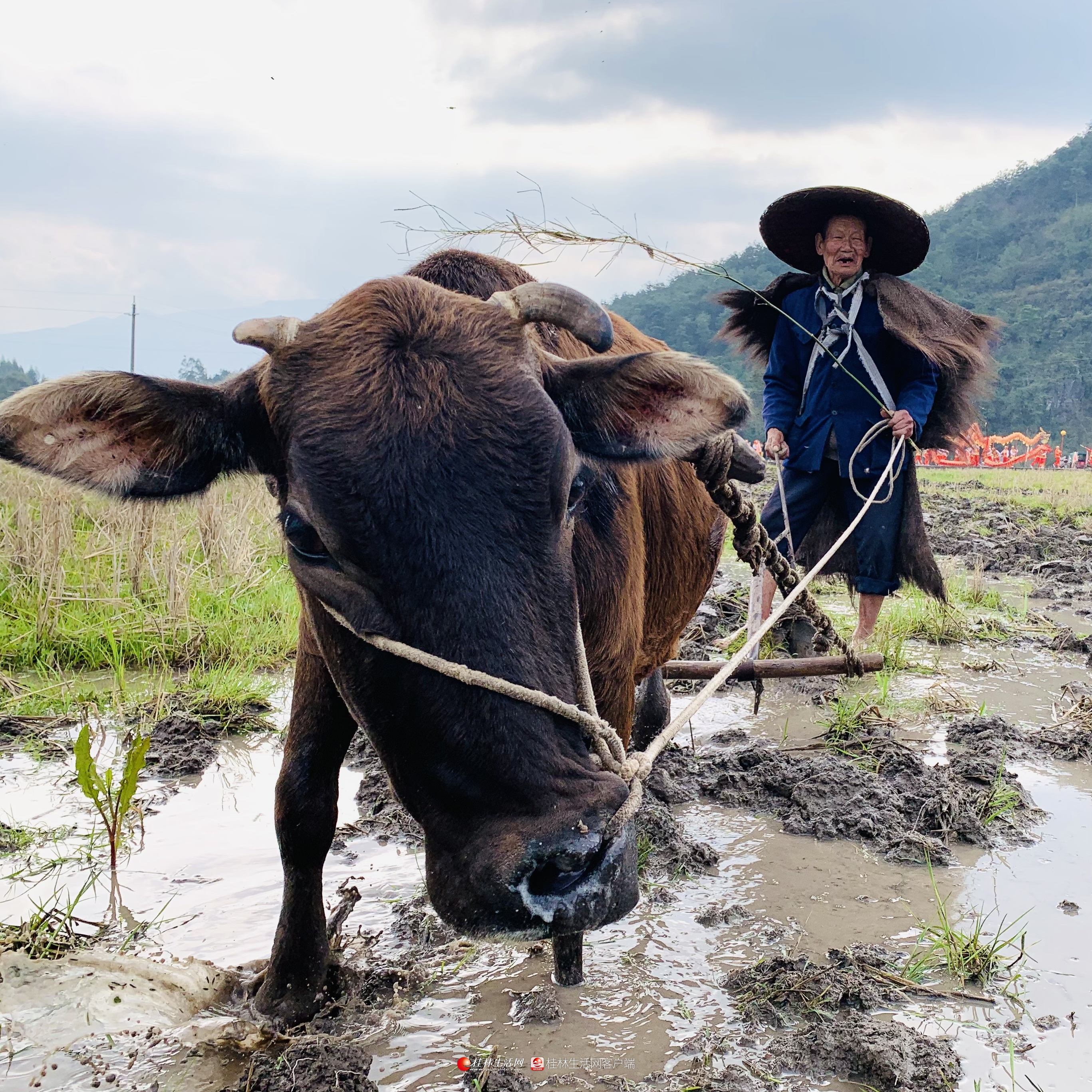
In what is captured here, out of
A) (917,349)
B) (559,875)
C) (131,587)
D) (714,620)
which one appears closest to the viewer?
(559,875)

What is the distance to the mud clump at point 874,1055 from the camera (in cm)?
229

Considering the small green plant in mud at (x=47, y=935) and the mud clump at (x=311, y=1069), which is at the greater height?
the small green plant in mud at (x=47, y=935)

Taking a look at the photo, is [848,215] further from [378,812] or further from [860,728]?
[378,812]

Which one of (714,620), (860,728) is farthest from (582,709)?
(714,620)

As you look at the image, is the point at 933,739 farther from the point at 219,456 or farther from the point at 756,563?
the point at 219,456

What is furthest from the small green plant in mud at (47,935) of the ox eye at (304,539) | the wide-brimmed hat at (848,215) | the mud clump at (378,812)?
the wide-brimmed hat at (848,215)

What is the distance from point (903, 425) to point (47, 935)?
14.0 feet

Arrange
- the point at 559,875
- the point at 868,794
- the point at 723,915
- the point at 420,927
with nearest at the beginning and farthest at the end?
the point at 559,875, the point at 420,927, the point at 723,915, the point at 868,794

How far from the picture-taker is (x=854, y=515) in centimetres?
559

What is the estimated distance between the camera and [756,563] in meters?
4.07

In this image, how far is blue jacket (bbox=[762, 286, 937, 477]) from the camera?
5.18 metres

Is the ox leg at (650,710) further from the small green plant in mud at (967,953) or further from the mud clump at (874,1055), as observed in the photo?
the mud clump at (874,1055)

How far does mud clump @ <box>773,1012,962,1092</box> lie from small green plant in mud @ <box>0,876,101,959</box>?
1.94 metres

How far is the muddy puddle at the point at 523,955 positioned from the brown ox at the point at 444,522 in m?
0.33
